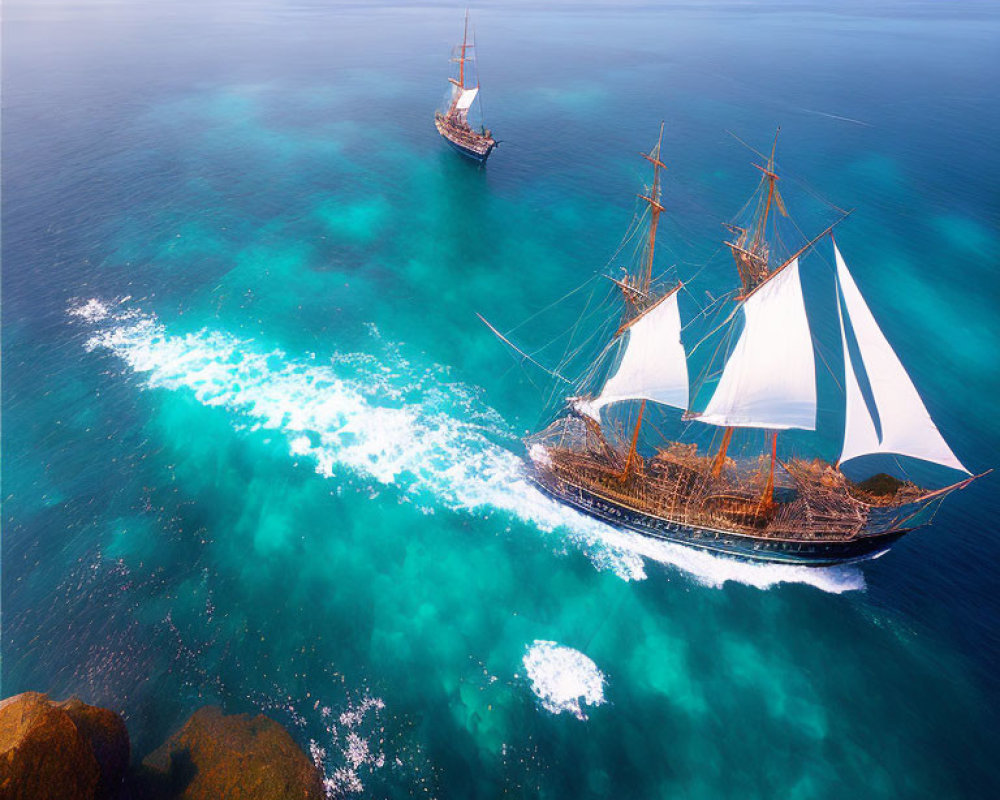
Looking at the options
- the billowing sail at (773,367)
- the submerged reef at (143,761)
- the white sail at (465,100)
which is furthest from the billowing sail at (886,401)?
the white sail at (465,100)

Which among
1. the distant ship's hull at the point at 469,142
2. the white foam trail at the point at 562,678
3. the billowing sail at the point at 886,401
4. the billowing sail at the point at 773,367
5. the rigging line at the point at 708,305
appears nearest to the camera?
the white foam trail at the point at 562,678

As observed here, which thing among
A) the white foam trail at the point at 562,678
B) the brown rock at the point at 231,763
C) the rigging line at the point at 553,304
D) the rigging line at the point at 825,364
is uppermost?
the rigging line at the point at 825,364

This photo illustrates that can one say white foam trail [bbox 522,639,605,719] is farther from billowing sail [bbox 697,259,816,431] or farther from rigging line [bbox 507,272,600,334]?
rigging line [bbox 507,272,600,334]

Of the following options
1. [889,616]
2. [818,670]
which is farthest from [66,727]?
[889,616]

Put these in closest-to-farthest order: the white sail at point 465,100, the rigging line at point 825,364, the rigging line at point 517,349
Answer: the rigging line at point 825,364 < the rigging line at point 517,349 < the white sail at point 465,100

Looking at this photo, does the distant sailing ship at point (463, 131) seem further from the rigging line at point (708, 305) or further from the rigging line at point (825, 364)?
the rigging line at point (825, 364)

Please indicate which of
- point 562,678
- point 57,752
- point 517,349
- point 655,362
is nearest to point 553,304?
point 517,349

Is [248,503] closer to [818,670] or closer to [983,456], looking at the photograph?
[818,670]
